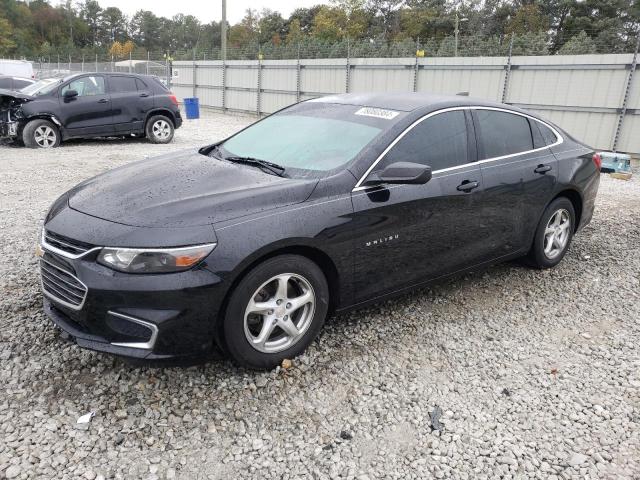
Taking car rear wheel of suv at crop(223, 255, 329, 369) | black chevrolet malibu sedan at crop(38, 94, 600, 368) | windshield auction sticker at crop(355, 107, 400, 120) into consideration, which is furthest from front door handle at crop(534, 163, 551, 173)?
car rear wheel of suv at crop(223, 255, 329, 369)

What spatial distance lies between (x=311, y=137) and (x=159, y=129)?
9.73m

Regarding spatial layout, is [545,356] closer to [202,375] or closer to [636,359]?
[636,359]

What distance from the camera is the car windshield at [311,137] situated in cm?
351

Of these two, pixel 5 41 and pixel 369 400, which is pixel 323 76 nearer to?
pixel 369 400

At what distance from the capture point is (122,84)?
1170cm

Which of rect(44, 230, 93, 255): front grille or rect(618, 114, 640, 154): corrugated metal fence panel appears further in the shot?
rect(618, 114, 640, 154): corrugated metal fence panel

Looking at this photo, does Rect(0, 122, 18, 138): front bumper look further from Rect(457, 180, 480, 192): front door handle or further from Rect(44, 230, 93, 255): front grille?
Rect(457, 180, 480, 192): front door handle

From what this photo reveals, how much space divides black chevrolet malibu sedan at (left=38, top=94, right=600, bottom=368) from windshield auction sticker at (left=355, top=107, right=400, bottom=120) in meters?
0.02

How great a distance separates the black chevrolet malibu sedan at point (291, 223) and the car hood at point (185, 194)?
1 cm


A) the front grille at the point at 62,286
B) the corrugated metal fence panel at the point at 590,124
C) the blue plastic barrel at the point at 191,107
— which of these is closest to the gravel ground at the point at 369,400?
the front grille at the point at 62,286

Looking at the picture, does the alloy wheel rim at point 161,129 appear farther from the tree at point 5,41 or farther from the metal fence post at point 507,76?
the tree at point 5,41

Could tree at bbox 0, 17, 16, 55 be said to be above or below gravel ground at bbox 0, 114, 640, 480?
above

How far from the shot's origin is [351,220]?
3227mm

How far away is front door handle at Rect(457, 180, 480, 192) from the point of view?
3.84 m
